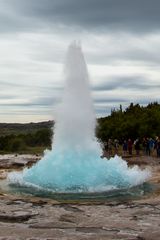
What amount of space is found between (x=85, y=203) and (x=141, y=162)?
42.6ft

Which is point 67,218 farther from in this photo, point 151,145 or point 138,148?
point 138,148

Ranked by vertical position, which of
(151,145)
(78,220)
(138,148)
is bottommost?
(78,220)

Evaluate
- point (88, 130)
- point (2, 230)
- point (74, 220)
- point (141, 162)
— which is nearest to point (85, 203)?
point (74, 220)

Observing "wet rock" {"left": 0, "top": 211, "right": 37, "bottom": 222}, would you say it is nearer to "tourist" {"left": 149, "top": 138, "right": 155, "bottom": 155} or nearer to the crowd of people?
the crowd of people

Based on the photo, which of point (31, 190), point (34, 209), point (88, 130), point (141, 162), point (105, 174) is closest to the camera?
point (34, 209)

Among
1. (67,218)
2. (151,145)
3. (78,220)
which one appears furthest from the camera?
(151,145)

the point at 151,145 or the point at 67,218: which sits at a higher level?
the point at 151,145

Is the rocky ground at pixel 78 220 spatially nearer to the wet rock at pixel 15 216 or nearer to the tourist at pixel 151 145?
the wet rock at pixel 15 216

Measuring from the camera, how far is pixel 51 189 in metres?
16.9

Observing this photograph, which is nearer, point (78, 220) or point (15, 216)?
point (78, 220)

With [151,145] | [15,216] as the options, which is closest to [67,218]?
[15,216]

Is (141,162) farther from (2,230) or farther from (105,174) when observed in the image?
(2,230)

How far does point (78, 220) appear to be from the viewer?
11.1 meters

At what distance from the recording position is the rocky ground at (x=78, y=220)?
31.3 feet
